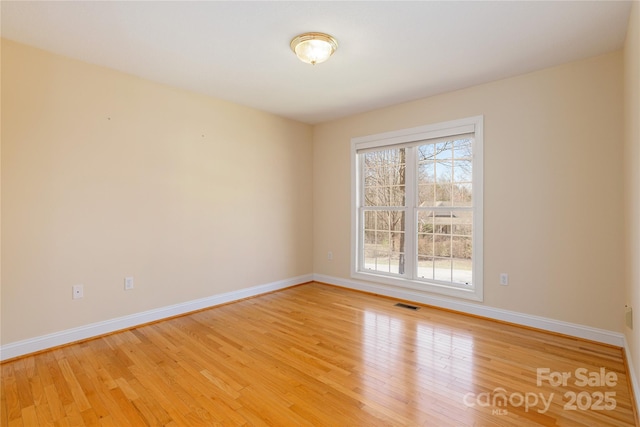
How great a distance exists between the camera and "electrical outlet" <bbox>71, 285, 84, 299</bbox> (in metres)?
2.85

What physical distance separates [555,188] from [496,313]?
1392 millimetres

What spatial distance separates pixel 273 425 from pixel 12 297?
241 centimetres

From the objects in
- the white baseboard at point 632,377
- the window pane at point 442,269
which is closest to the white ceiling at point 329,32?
the window pane at point 442,269

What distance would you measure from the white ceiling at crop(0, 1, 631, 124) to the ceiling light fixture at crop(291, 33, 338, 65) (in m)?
0.06

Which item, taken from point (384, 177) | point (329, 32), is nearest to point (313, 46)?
point (329, 32)

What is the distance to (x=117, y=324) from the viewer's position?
310 centimetres

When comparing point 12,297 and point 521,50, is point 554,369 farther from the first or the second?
point 12,297

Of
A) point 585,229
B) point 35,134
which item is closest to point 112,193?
point 35,134

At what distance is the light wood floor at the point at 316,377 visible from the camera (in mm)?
1827

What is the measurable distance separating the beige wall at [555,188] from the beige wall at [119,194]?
8.90ft

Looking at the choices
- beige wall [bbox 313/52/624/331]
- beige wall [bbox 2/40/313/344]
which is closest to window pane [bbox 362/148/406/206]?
beige wall [bbox 313/52/624/331]

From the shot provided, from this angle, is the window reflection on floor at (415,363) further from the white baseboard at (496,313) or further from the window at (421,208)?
the window at (421,208)

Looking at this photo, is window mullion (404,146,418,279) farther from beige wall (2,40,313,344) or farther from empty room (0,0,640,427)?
beige wall (2,40,313,344)

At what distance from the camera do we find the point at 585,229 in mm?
2844
